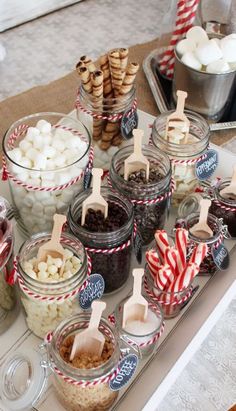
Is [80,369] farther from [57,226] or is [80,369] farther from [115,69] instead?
[115,69]

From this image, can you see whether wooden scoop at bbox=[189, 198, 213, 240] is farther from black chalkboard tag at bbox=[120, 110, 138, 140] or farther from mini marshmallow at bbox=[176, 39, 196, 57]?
mini marshmallow at bbox=[176, 39, 196, 57]

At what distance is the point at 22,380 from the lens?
70 cm

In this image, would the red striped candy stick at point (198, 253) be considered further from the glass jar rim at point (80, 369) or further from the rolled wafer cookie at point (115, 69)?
the rolled wafer cookie at point (115, 69)

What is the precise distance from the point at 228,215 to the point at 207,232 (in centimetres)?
7

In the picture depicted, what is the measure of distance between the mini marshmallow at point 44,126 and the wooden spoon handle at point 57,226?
19 cm

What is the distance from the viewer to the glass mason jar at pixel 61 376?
631mm

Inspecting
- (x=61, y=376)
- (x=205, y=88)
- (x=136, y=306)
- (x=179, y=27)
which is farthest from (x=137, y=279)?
(x=179, y=27)

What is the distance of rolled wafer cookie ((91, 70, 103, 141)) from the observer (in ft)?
2.79

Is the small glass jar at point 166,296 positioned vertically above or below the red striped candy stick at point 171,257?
below

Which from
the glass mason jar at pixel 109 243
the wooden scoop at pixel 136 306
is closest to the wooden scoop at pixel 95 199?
the glass mason jar at pixel 109 243

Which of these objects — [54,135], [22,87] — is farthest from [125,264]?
[22,87]

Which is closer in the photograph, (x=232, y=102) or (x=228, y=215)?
(x=228, y=215)

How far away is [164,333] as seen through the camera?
790mm

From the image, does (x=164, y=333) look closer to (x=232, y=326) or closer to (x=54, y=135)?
(x=232, y=326)
